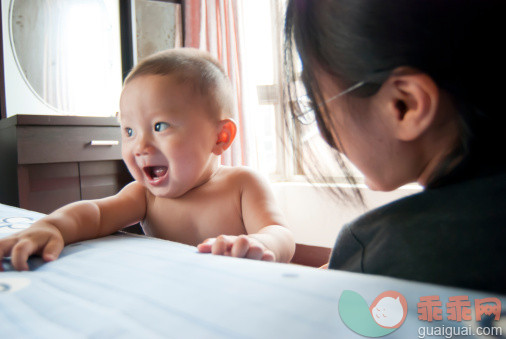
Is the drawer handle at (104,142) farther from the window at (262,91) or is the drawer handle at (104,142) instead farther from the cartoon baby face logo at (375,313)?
the cartoon baby face logo at (375,313)

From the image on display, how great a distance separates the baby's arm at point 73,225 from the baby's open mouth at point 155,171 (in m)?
0.11

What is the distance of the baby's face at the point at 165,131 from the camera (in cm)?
84

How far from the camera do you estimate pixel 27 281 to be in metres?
0.44

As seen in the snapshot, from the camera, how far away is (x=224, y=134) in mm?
935

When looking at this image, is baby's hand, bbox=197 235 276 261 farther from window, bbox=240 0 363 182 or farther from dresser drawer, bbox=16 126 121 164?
window, bbox=240 0 363 182

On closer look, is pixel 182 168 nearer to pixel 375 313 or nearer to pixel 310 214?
pixel 375 313

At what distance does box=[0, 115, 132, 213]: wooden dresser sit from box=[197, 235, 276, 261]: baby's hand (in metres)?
1.34

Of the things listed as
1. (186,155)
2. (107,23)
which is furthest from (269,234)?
(107,23)

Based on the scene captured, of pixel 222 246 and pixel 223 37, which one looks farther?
pixel 223 37

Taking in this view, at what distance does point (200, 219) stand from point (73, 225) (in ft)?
0.99

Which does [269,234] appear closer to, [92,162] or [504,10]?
[504,10]

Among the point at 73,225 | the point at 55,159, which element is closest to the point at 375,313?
the point at 73,225

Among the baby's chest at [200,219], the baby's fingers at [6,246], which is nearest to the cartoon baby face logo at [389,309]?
the baby's fingers at [6,246]

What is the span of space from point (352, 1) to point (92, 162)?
5.39ft
